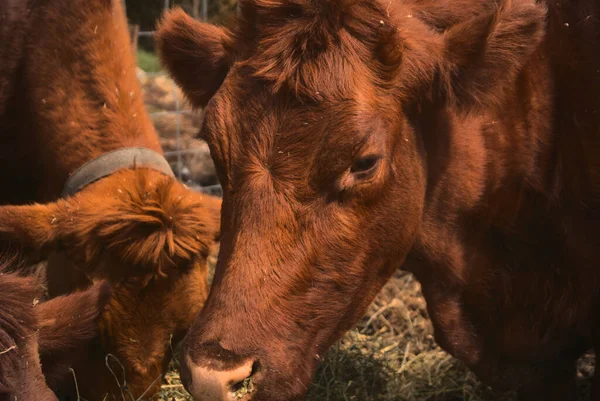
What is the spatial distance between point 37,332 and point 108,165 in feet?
4.02

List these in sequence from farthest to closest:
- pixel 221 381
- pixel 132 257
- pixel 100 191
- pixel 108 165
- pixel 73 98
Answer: pixel 73 98 → pixel 108 165 → pixel 100 191 → pixel 132 257 → pixel 221 381

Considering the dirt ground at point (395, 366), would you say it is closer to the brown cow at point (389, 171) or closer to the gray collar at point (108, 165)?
the gray collar at point (108, 165)

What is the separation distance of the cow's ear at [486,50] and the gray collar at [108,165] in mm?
1752

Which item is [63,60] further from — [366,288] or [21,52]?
[366,288]

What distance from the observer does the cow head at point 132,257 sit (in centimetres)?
399

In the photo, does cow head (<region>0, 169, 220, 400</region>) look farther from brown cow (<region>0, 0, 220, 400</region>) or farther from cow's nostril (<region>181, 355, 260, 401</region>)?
cow's nostril (<region>181, 355, 260, 401</region>)

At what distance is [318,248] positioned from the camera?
3.08 meters

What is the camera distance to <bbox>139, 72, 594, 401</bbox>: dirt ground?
4953 mm

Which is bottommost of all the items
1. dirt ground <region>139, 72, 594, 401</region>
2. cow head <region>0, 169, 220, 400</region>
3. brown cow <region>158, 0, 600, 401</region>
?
dirt ground <region>139, 72, 594, 401</region>

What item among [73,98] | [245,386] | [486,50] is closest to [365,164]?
[486,50]

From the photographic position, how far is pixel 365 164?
3.08m

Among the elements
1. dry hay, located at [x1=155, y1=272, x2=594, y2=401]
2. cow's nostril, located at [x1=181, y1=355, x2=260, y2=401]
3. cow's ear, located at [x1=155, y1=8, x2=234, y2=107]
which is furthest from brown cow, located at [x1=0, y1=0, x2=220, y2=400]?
cow's nostril, located at [x1=181, y1=355, x2=260, y2=401]

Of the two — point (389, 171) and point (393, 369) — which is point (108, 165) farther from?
point (393, 369)

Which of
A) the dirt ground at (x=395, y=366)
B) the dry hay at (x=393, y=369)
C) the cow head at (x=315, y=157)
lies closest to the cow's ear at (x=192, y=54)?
the cow head at (x=315, y=157)
